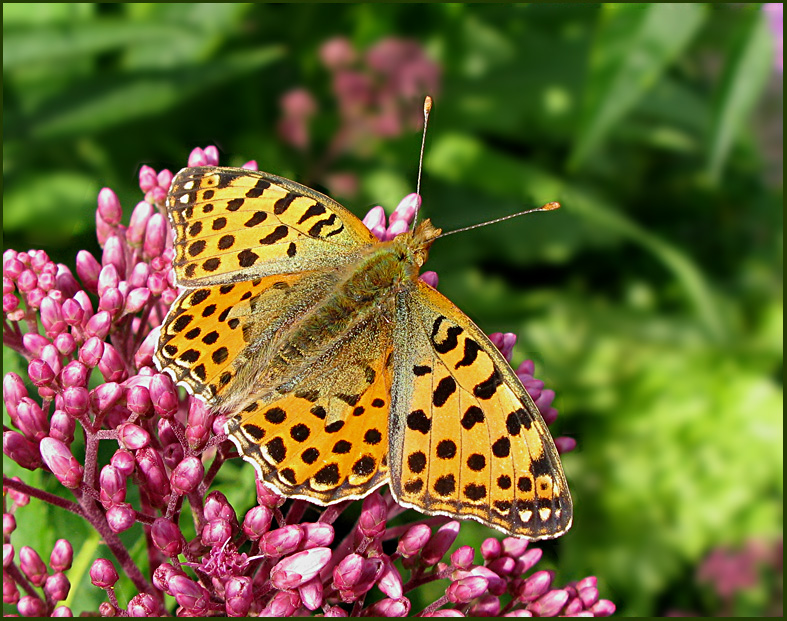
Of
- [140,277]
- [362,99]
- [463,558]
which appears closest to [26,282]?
[140,277]

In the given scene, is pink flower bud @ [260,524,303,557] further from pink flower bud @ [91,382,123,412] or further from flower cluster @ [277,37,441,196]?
flower cluster @ [277,37,441,196]

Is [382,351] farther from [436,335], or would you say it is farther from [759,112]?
[759,112]

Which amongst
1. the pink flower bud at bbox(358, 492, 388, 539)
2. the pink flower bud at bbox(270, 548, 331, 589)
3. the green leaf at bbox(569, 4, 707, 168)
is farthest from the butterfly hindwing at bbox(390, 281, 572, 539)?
the green leaf at bbox(569, 4, 707, 168)

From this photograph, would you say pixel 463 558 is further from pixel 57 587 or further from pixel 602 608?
Answer: pixel 57 587

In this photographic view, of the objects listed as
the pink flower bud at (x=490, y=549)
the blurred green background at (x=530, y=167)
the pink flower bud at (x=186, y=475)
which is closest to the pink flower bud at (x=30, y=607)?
the pink flower bud at (x=186, y=475)

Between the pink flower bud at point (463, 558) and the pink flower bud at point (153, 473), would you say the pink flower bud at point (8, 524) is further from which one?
the pink flower bud at point (463, 558)

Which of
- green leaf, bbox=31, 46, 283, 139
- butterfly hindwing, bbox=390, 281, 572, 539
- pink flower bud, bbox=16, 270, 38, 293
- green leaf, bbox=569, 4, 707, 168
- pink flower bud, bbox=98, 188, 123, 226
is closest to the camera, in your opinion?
butterfly hindwing, bbox=390, 281, 572, 539

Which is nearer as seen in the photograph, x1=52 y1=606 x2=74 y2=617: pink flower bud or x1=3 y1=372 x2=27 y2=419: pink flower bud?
x1=52 y1=606 x2=74 y2=617: pink flower bud
